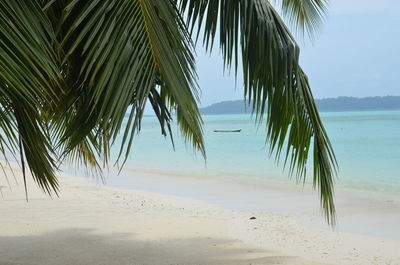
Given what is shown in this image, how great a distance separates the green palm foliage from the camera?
302 cm

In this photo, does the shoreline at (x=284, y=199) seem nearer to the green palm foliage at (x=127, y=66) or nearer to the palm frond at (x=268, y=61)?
the palm frond at (x=268, y=61)

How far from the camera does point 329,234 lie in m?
7.81

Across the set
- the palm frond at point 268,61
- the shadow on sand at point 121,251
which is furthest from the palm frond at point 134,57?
the shadow on sand at point 121,251

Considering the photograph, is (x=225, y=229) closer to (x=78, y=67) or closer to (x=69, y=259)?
(x=69, y=259)

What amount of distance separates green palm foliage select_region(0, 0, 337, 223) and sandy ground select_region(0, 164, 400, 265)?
1616mm

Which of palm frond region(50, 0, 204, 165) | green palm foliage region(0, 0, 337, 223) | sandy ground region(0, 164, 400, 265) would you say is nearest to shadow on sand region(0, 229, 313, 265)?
sandy ground region(0, 164, 400, 265)

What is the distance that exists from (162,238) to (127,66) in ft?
13.8

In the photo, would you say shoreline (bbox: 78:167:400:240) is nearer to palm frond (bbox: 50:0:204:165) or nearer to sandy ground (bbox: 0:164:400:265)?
sandy ground (bbox: 0:164:400:265)

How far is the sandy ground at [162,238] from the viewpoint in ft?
20.1

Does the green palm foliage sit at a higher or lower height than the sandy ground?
higher

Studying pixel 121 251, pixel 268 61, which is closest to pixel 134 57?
pixel 268 61

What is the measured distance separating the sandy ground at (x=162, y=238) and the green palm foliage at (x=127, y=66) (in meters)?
1.62

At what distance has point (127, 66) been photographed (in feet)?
10.5

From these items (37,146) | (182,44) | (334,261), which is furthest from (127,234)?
(182,44)
